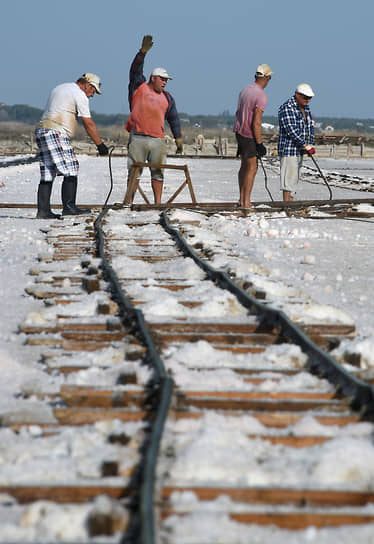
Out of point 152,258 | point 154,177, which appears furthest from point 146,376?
point 154,177

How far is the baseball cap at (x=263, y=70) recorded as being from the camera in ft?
35.6

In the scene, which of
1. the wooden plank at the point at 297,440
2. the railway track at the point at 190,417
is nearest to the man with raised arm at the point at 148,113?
the railway track at the point at 190,417

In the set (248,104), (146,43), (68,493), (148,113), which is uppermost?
(146,43)

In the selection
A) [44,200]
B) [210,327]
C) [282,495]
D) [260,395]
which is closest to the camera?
[282,495]

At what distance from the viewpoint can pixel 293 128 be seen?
11188 mm

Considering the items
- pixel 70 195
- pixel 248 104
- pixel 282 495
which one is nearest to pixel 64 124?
pixel 70 195

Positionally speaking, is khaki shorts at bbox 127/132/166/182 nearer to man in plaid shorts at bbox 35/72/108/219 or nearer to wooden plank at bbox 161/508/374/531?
man in plaid shorts at bbox 35/72/108/219

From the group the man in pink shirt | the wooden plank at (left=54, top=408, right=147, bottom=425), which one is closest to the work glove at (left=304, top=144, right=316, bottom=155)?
the man in pink shirt

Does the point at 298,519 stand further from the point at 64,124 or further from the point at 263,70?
the point at 263,70

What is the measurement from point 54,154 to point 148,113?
5.79 feet

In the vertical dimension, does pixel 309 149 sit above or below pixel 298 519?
above

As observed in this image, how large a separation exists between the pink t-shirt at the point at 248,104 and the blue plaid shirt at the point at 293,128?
0.46m

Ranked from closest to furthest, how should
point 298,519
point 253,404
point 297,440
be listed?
point 298,519 → point 297,440 → point 253,404

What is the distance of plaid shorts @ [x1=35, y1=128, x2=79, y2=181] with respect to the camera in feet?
33.4
